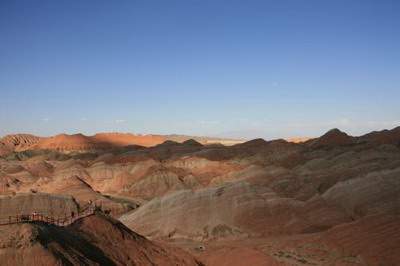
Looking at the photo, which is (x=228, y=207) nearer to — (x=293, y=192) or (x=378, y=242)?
(x=293, y=192)

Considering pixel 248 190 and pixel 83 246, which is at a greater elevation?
pixel 248 190

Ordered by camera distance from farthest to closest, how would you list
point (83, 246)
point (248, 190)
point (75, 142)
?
1. point (75, 142)
2. point (248, 190)
3. point (83, 246)

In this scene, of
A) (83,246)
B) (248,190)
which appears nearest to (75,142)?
(248,190)

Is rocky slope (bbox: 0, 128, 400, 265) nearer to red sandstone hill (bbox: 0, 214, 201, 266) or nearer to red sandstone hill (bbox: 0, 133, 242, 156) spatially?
red sandstone hill (bbox: 0, 214, 201, 266)

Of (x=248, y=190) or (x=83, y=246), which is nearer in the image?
(x=83, y=246)

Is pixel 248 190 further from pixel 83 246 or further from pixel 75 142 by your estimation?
pixel 75 142

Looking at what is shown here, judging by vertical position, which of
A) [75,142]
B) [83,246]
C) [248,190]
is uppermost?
[75,142]

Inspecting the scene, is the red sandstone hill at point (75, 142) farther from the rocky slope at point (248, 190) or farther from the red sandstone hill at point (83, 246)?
the red sandstone hill at point (83, 246)

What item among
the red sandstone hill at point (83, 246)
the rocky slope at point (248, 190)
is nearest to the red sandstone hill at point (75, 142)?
the rocky slope at point (248, 190)

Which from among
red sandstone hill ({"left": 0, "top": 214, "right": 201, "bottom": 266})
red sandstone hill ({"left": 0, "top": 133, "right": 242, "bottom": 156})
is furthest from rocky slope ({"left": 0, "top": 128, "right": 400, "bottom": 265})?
red sandstone hill ({"left": 0, "top": 133, "right": 242, "bottom": 156})

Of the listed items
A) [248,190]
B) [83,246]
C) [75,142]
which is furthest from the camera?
[75,142]

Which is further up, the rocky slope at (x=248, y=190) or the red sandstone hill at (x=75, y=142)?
the red sandstone hill at (x=75, y=142)
